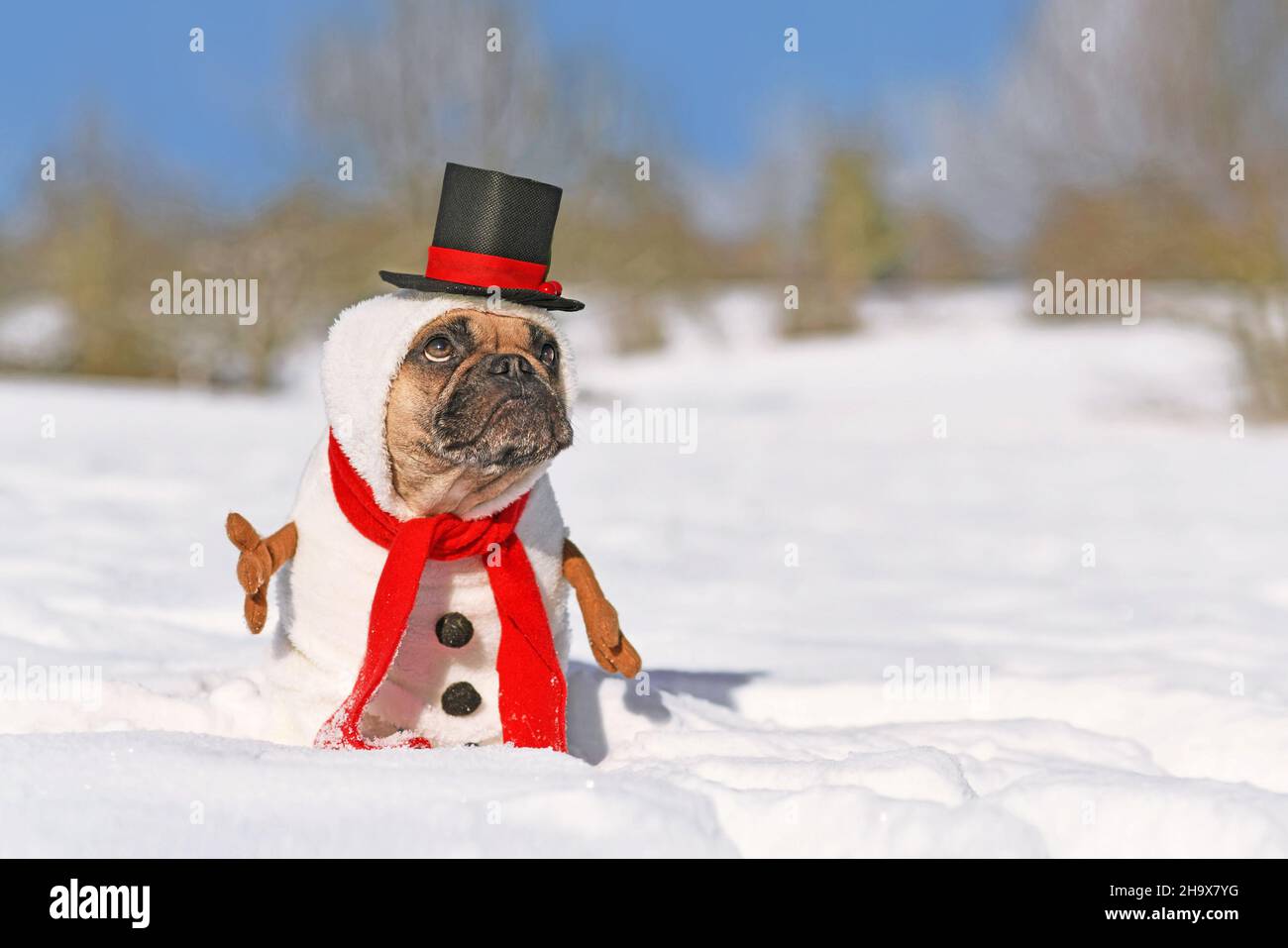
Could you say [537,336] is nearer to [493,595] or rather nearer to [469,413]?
[469,413]

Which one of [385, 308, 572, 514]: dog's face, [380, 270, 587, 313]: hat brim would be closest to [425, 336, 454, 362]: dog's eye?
[385, 308, 572, 514]: dog's face

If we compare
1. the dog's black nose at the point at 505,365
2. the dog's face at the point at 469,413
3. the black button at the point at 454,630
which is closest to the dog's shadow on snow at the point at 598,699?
the black button at the point at 454,630

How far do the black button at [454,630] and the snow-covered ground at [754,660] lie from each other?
1.09ft

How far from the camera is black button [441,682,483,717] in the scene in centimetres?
247

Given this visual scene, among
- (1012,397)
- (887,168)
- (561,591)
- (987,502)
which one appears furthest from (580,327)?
(561,591)

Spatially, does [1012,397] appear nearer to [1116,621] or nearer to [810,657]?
[1116,621]

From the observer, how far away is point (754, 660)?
3.66m

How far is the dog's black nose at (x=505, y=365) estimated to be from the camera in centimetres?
231

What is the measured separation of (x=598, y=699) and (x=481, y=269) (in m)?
1.00

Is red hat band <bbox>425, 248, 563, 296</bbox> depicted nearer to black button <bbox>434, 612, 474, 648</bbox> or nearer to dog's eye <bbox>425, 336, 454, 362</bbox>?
dog's eye <bbox>425, 336, 454, 362</bbox>

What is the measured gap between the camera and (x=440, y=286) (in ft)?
7.81

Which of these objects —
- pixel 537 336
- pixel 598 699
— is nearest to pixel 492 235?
pixel 537 336

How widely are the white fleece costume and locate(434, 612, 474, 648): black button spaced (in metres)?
0.02

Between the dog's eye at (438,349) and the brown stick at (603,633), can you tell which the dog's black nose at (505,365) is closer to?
the dog's eye at (438,349)
